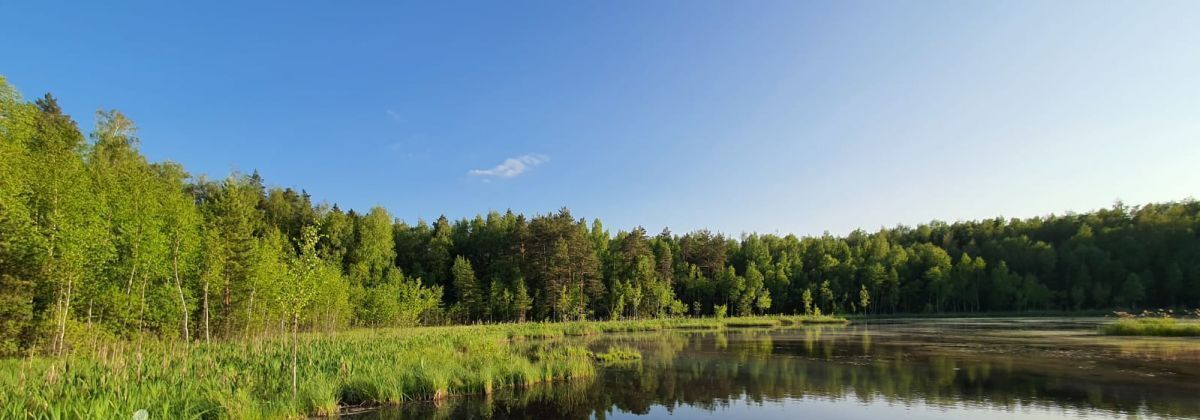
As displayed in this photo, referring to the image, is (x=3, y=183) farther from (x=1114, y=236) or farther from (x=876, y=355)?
Answer: (x=1114, y=236)

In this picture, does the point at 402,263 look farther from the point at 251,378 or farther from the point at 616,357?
the point at 251,378

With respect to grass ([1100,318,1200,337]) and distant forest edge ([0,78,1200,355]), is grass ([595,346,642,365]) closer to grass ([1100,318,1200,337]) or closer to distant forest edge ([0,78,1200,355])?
distant forest edge ([0,78,1200,355])

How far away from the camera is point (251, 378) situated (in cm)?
1619

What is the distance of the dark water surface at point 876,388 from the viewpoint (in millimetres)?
16656

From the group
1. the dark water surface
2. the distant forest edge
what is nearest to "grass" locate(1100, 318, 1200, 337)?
the dark water surface

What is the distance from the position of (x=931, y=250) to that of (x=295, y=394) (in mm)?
116937

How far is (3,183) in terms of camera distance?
19781 mm

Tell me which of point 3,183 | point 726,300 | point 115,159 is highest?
point 115,159

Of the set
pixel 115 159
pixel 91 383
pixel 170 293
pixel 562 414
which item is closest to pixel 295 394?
pixel 91 383

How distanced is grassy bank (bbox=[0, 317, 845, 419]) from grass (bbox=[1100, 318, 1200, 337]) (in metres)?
44.6

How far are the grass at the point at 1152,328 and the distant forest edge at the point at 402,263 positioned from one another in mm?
43621

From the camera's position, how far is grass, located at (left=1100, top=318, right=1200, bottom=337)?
40969 millimetres

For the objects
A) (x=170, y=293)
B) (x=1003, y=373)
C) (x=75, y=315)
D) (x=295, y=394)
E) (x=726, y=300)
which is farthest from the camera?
(x=726, y=300)

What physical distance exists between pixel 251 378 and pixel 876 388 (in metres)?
21.1
